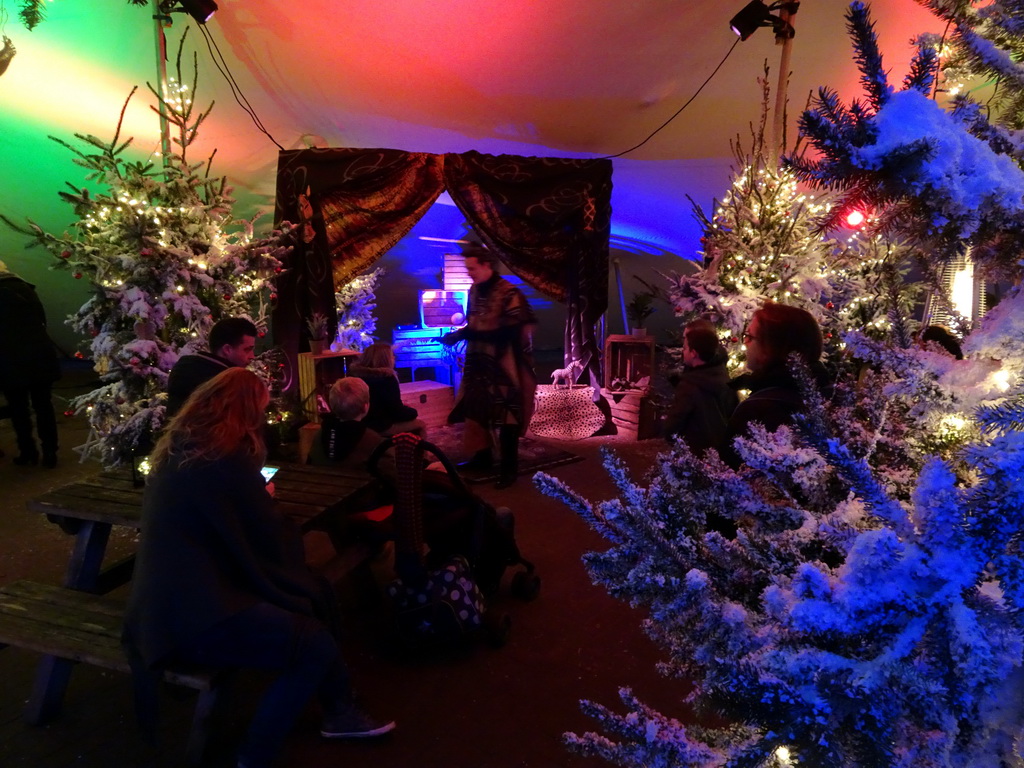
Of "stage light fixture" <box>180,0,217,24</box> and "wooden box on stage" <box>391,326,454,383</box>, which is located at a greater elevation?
"stage light fixture" <box>180,0,217,24</box>

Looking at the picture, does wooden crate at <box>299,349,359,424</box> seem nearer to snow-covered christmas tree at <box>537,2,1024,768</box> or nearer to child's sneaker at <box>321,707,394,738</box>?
child's sneaker at <box>321,707,394,738</box>

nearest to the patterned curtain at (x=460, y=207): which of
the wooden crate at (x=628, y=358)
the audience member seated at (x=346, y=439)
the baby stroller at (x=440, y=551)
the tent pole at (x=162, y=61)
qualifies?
the wooden crate at (x=628, y=358)

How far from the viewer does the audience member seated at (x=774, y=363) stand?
199 centimetres

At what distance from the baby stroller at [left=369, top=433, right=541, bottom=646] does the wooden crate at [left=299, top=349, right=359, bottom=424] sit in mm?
3052

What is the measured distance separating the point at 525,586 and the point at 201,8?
15.9 feet

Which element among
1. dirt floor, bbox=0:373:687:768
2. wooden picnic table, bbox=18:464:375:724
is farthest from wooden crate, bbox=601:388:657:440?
wooden picnic table, bbox=18:464:375:724

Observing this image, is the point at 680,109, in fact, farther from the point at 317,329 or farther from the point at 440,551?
the point at 440,551

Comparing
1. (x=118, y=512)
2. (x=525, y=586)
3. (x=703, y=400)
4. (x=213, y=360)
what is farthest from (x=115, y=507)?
(x=703, y=400)

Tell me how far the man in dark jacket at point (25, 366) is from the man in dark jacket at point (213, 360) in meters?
3.42

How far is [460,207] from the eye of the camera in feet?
21.5

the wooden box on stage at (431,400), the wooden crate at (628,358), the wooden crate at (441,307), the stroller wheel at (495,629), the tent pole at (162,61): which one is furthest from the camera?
the wooden crate at (441,307)

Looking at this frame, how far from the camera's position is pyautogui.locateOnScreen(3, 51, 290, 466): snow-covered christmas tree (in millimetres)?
4254

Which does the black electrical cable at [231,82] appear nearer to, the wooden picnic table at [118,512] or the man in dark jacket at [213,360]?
the man in dark jacket at [213,360]

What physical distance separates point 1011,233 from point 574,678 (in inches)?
98.7
